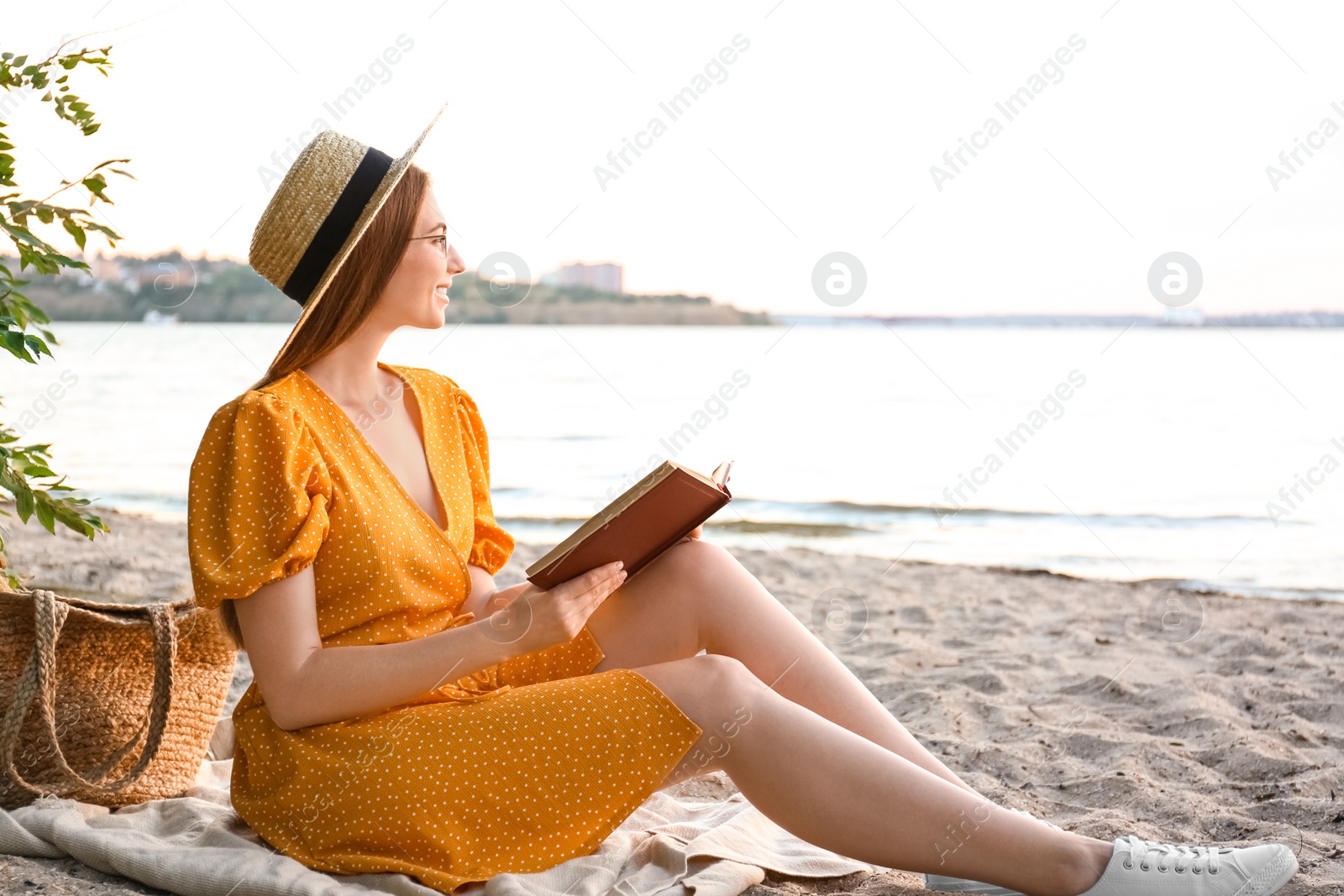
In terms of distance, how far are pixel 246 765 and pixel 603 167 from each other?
3.62 meters

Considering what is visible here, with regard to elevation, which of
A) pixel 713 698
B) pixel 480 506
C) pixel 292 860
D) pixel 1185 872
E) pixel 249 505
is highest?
pixel 1185 872

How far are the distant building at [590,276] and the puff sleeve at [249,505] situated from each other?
14.8m

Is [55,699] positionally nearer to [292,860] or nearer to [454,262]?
[292,860]

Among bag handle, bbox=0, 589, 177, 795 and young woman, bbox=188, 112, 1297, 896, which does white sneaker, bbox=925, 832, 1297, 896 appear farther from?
bag handle, bbox=0, 589, 177, 795

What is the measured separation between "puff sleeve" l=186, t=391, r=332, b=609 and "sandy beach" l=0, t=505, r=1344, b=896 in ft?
2.07

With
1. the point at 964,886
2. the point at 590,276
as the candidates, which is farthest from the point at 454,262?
the point at 590,276

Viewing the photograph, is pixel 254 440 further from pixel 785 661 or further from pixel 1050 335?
pixel 1050 335

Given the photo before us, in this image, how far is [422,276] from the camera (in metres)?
2.08

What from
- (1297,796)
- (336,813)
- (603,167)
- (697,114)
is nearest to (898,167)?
(697,114)

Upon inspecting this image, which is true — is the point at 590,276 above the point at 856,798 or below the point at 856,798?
below

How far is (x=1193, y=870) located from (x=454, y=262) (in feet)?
5.82

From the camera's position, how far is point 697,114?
14.3 metres

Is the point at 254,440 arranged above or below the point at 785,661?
below

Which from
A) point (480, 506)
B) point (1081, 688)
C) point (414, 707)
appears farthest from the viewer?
point (1081, 688)
